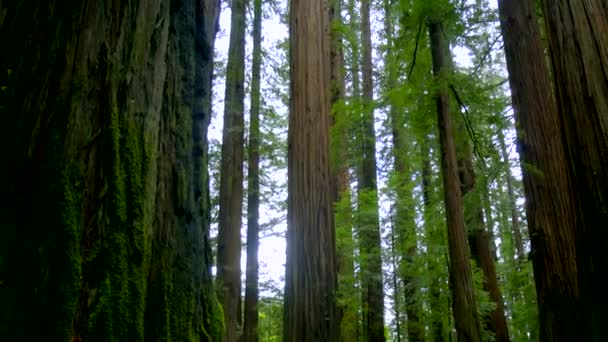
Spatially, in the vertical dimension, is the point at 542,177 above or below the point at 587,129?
above

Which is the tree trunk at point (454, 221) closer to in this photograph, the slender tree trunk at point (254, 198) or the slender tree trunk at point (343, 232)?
the slender tree trunk at point (343, 232)

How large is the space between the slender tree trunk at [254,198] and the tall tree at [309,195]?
6.65 m

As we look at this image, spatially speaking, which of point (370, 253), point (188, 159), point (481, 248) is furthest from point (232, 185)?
point (188, 159)

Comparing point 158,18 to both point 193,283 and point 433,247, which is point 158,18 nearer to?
point 193,283

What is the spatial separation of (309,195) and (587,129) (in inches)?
120

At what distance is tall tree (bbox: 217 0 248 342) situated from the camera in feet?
34.8

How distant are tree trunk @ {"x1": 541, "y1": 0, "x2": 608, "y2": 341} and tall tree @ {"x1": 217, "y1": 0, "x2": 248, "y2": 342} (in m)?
7.71

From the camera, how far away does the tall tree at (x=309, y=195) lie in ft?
17.1

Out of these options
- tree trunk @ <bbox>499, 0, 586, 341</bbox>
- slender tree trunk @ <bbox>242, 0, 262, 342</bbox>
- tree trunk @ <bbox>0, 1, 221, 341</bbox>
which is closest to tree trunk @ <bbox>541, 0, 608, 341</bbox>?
tree trunk @ <bbox>499, 0, 586, 341</bbox>

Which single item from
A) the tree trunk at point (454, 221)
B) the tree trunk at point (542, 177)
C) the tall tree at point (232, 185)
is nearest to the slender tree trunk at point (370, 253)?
the tree trunk at point (454, 221)

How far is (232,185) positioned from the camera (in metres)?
11.7

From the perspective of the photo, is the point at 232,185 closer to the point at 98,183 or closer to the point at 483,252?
the point at 483,252

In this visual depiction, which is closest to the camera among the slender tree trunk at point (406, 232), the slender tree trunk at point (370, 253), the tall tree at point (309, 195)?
the tall tree at point (309, 195)

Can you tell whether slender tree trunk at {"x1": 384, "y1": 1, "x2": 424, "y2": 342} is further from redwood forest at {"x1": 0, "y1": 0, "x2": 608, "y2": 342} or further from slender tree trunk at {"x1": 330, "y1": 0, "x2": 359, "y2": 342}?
redwood forest at {"x1": 0, "y1": 0, "x2": 608, "y2": 342}
